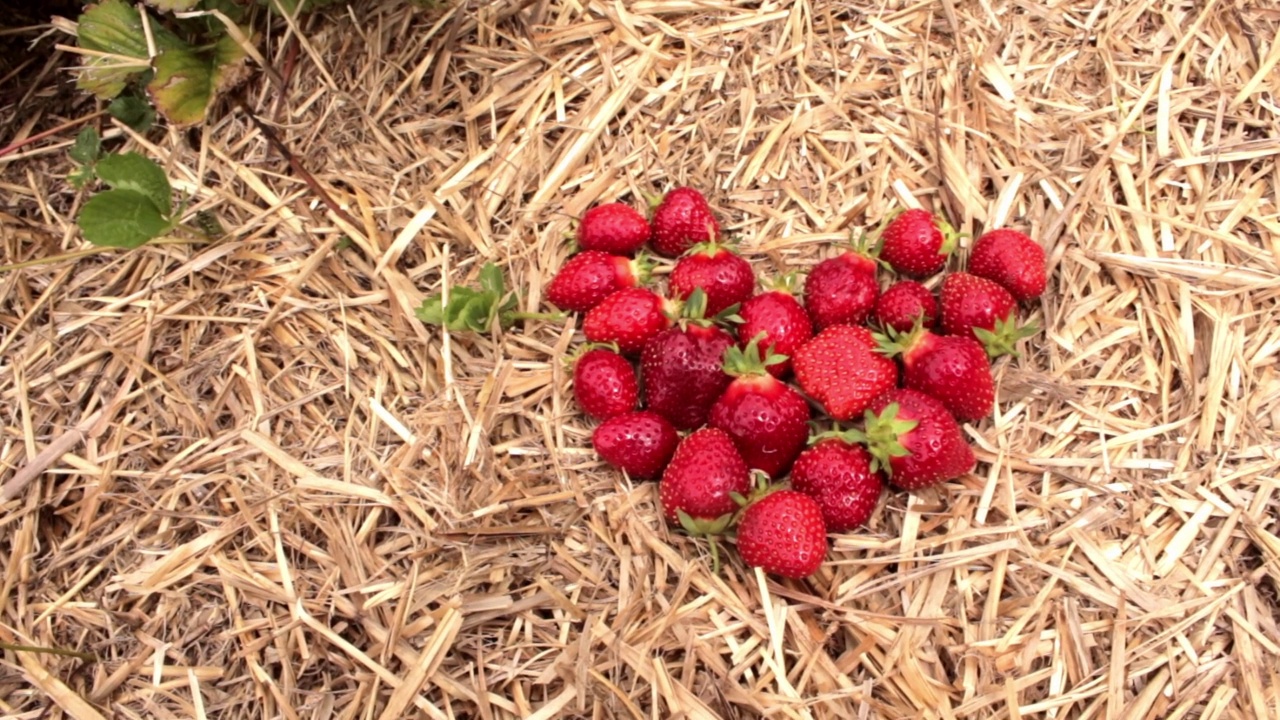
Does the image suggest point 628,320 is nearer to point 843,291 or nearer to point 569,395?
point 569,395

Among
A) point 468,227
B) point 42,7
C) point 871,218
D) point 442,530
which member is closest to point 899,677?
point 442,530

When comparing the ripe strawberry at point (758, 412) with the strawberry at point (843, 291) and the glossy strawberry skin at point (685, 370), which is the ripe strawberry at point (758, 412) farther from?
the strawberry at point (843, 291)

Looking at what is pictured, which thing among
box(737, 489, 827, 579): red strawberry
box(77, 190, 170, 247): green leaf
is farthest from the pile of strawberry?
box(77, 190, 170, 247): green leaf

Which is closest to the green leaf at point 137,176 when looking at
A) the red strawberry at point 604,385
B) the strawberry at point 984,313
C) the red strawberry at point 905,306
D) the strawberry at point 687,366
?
the red strawberry at point 604,385

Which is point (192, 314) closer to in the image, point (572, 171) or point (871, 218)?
point (572, 171)

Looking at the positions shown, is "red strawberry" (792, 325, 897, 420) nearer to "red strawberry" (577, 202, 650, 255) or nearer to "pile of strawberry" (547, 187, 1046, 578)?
"pile of strawberry" (547, 187, 1046, 578)

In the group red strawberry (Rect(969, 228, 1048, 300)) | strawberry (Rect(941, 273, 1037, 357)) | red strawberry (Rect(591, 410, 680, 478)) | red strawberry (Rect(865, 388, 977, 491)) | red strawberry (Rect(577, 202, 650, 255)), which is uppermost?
red strawberry (Rect(969, 228, 1048, 300))

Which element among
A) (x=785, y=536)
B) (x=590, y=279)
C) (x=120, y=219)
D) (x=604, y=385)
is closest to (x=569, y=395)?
(x=604, y=385)
